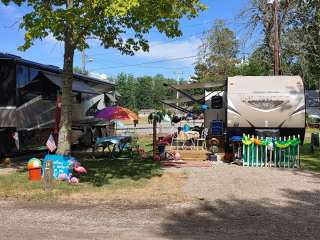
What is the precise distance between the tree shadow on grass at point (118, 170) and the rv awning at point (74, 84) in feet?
12.3

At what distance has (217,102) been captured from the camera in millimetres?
23250

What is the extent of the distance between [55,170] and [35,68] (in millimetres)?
7388

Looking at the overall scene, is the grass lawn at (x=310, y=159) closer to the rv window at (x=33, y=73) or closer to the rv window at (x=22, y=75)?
the rv window at (x=22, y=75)

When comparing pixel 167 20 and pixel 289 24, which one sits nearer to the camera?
pixel 167 20

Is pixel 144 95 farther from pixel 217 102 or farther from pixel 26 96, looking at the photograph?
pixel 26 96

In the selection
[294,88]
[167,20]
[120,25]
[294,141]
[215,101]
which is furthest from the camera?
[215,101]

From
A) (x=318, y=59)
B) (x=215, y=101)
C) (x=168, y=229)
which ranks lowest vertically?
(x=168, y=229)

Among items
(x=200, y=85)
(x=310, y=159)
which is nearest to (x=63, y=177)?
(x=310, y=159)

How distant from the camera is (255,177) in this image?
45.5 ft

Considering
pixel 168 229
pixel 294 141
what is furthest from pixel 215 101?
pixel 168 229

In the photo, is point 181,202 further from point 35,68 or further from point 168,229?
point 35,68

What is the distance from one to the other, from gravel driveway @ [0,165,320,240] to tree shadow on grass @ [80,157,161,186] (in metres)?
2.15

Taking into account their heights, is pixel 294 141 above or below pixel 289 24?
below

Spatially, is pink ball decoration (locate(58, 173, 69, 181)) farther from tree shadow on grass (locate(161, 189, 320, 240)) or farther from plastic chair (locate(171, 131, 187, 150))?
plastic chair (locate(171, 131, 187, 150))
